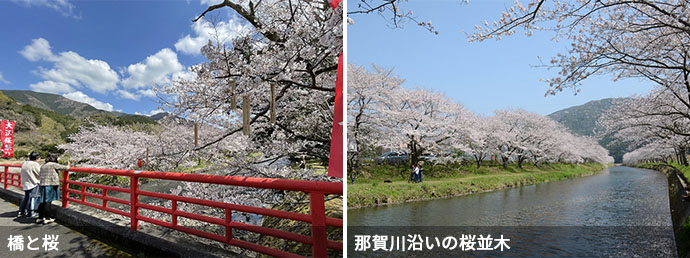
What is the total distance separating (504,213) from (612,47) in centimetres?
496

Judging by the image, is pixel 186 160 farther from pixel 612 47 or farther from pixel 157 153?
pixel 612 47

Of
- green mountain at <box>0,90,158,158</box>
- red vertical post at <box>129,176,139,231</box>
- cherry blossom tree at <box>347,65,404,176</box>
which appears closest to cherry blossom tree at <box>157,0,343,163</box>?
red vertical post at <box>129,176,139,231</box>

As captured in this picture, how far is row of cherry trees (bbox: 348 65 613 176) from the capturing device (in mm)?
10508

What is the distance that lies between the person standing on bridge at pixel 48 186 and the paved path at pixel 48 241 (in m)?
0.14

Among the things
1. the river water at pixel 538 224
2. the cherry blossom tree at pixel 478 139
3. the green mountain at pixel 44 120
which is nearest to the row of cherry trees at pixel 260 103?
the river water at pixel 538 224

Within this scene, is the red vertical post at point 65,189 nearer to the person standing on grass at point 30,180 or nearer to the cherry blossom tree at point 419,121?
the person standing on grass at point 30,180

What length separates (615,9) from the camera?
4.65 m

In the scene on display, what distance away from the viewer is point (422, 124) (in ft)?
46.9

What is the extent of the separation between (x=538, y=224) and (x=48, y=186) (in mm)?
8613

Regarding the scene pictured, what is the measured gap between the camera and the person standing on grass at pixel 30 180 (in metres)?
4.30

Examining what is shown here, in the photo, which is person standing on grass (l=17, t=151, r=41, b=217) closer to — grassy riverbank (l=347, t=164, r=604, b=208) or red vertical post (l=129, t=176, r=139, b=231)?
red vertical post (l=129, t=176, r=139, b=231)

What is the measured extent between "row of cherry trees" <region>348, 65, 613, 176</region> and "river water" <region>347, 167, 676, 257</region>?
170 cm

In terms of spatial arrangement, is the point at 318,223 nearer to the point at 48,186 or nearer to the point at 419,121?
the point at 48,186

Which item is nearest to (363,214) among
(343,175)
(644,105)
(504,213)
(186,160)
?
(504,213)
